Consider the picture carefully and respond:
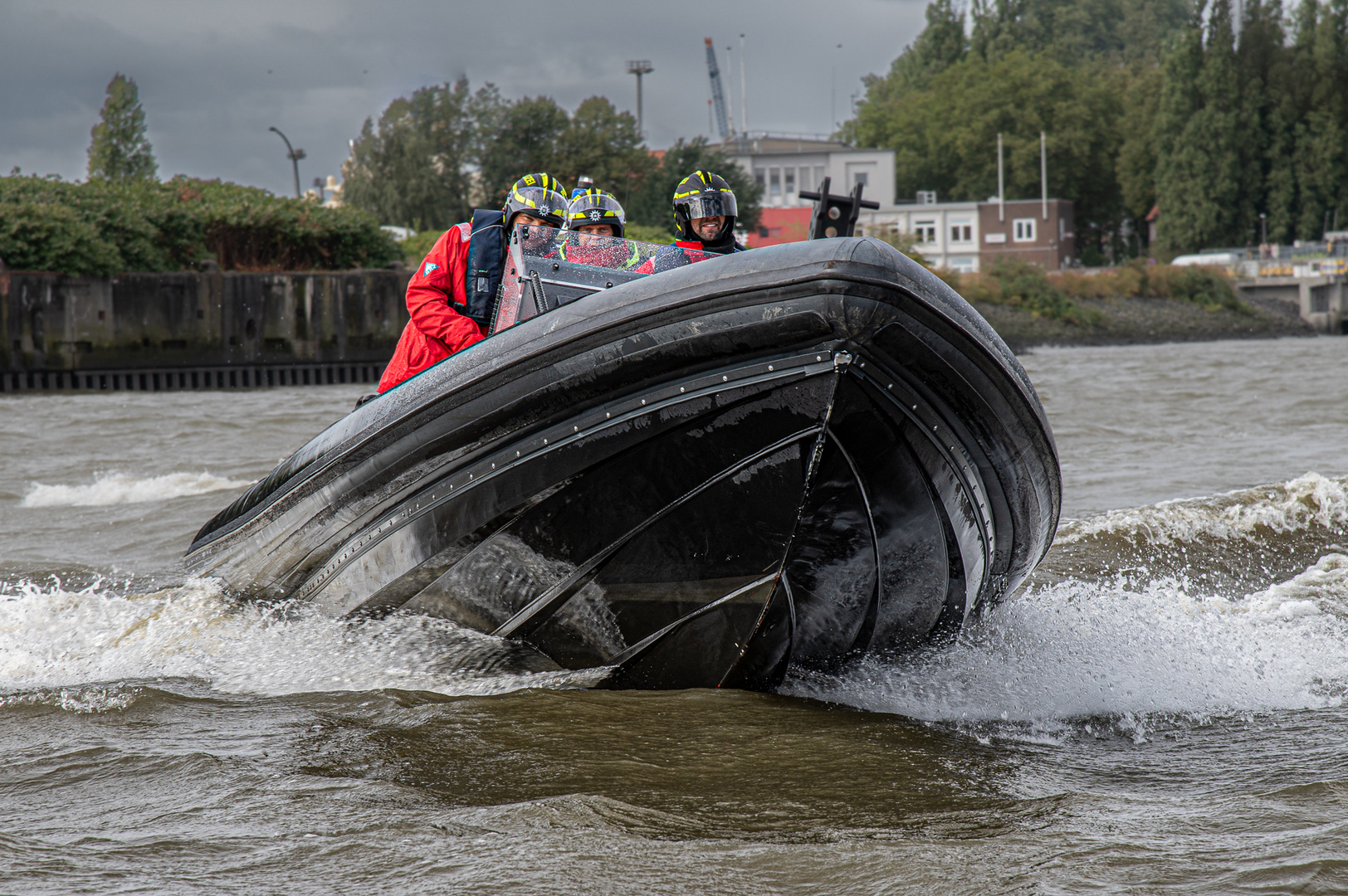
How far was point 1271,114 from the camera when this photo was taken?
178 feet

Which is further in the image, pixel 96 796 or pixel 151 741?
pixel 151 741

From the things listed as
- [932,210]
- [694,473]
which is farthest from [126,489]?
[932,210]

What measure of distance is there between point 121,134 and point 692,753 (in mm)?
52029

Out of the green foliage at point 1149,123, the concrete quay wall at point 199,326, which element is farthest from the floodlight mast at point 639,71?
the concrete quay wall at point 199,326

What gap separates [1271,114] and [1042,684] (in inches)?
2331

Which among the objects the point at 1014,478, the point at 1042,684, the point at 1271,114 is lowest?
the point at 1042,684

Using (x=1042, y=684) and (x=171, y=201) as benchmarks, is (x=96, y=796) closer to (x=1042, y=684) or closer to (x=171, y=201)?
(x=1042, y=684)

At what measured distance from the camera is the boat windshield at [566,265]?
3.77m

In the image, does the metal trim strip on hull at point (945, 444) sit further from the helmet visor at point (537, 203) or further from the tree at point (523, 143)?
the tree at point (523, 143)

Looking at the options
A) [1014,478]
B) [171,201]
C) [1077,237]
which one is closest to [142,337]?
[171,201]

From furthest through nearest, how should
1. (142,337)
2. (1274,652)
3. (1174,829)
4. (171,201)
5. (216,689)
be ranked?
(171,201) → (142,337) → (1274,652) → (216,689) → (1174,829)

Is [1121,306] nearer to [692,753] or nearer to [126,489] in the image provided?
[126,489]

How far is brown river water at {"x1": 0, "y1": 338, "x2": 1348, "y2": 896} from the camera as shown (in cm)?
240

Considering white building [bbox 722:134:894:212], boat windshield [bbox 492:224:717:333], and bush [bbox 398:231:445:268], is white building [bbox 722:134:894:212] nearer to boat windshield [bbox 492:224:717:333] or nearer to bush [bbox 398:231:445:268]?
bush [bbox 398:231:445:268]
